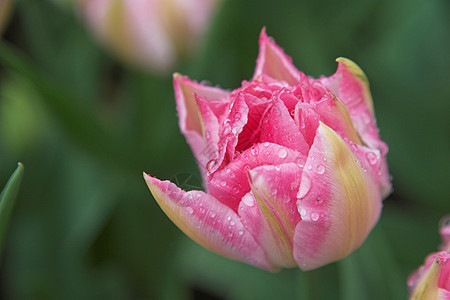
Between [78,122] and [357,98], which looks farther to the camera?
[78,122]

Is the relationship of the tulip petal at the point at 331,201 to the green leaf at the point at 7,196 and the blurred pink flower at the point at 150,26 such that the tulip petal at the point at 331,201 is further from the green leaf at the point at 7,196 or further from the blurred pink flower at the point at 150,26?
the blurred pink flower at the point at 150,26

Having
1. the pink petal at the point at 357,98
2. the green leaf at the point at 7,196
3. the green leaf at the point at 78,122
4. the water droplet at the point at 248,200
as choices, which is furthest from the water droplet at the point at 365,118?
the green leaf at the point at 78,122

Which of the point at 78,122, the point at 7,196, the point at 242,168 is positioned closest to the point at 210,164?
the point at 242,168

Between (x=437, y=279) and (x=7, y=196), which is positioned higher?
(x=7, y=196)

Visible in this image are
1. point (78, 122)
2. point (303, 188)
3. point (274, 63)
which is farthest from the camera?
point (78, 122)

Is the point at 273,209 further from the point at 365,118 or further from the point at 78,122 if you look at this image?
the point at 78,122

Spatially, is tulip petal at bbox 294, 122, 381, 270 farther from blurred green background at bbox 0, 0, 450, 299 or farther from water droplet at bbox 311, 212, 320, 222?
blurred green background at bbox 0, 0, 450, 299
